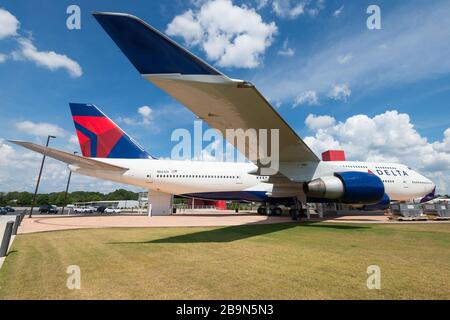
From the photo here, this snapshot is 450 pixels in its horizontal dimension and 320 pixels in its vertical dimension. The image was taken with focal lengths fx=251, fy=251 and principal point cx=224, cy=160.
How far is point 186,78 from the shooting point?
651cm

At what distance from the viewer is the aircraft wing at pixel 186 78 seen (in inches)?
233

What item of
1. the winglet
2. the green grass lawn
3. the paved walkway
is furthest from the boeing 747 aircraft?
the green grass lawn

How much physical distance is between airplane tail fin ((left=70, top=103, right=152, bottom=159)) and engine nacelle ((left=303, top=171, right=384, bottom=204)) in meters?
14.9

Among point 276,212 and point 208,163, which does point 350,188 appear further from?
point 208,163

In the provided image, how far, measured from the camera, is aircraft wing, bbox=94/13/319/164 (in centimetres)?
591

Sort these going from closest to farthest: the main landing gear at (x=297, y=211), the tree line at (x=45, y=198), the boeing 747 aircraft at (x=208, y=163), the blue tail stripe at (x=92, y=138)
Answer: the boeing 747 aircraft at (x=208, y=163), the main landing gear at (x=297, y=211), the blue tail stripe at (x=92, y=138), the tree line at (x=45, y=198)

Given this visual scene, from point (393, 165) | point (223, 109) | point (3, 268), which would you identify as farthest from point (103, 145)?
point (393, 165)

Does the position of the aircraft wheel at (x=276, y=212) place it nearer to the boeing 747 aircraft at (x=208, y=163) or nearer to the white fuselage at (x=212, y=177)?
the boeing 747 aircraft at (x=208, y=163)

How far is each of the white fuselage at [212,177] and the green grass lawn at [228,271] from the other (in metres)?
13.2

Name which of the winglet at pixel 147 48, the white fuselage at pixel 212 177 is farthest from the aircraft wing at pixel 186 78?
the white fuselage at pixel 212 177

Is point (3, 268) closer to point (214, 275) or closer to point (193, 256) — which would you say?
point (193, 256)

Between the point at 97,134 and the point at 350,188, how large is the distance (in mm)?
18338

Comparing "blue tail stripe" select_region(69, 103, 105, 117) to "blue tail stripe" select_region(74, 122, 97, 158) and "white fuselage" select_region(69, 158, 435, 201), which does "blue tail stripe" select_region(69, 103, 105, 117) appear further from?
"white fuselage" select_region(69, 158, 435, 201)

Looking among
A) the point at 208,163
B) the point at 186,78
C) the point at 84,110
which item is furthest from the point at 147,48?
the point at 84,110
